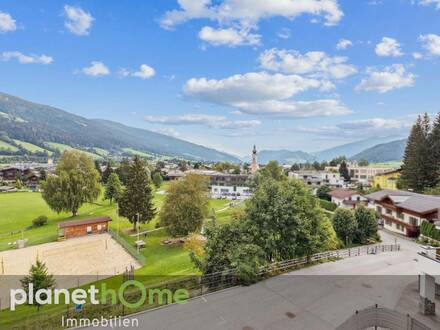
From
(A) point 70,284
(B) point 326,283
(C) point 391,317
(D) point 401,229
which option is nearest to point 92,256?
(A) point 70,284

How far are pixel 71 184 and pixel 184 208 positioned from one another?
903 inches

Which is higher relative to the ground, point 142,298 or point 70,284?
point 142,298

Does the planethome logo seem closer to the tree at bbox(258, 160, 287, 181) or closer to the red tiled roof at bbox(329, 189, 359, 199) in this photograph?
the red tiled roof at bbox(329, 189, 359, 199)

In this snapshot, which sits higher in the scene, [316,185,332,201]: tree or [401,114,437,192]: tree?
[401,114,437,192]: tree

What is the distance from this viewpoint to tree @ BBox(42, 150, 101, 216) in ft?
148

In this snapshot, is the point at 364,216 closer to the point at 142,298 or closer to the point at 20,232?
the point at 142,298

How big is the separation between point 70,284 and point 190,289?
12983 millimetres

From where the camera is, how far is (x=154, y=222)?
46406 mm

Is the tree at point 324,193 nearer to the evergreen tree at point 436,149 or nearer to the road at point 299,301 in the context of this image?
the evergreen tree at point 436,149

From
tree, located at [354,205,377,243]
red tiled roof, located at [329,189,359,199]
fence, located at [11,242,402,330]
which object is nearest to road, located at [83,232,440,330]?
fence, located at [11,242,402,330]

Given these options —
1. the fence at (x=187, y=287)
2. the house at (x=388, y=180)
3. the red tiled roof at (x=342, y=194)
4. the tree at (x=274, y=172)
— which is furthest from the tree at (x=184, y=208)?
the house at (x=388, y=180)

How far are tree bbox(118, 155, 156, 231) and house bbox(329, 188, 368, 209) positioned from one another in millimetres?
39278

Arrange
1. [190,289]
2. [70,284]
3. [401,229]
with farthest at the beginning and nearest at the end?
[401,229] < [70,284] < [190,289]

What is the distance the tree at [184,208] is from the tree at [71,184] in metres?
19.0
